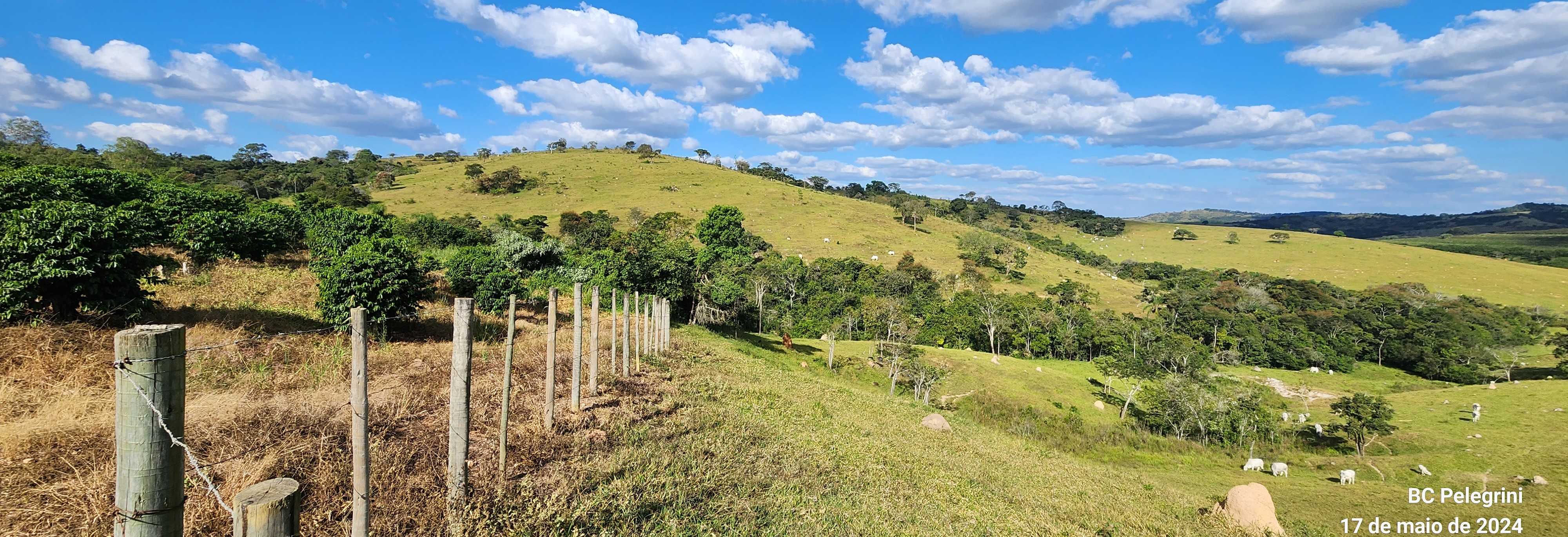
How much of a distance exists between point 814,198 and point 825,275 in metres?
43.1

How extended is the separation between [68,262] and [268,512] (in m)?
10.9

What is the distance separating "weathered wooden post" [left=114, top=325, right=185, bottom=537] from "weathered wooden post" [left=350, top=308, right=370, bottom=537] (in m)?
1.65

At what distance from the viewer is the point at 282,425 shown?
5805 millimetres

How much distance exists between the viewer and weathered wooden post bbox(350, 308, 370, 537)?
414 centimetres

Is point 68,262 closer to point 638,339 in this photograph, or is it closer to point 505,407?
point 505,407

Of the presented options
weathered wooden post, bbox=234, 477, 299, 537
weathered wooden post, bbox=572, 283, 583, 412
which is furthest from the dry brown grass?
weathered wooden post, bbox=234, 477, 299, 537

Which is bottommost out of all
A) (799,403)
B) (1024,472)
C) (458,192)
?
(1024,472)

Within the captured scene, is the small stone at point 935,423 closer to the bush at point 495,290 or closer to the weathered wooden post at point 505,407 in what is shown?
the weathered wooden post at point 505,407

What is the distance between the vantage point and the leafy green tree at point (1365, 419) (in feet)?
96.3

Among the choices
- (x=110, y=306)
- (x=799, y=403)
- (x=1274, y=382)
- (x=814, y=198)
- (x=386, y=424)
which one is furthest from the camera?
(x=814, y=198)

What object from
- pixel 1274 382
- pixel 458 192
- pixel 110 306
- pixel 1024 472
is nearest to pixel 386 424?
pixel 110 306

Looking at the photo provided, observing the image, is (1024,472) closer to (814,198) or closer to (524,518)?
(524,518)

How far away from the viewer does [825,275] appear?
6059 cm

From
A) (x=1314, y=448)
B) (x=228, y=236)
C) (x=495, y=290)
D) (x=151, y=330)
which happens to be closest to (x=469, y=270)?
(x=495, y=290)
